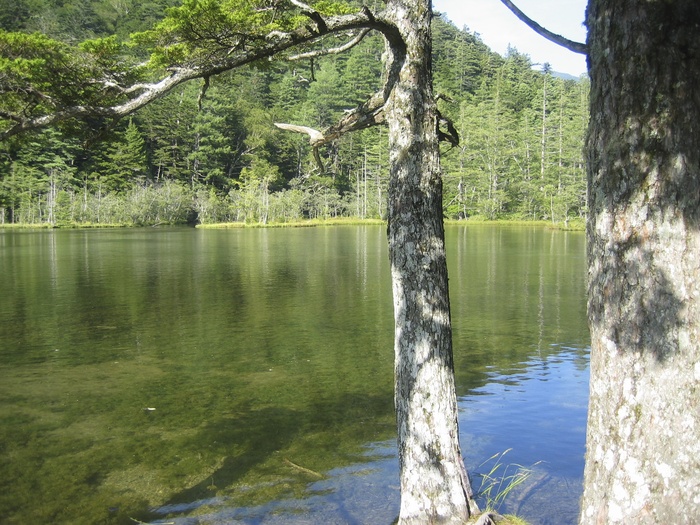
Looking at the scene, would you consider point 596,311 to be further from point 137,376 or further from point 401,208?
point 137,376

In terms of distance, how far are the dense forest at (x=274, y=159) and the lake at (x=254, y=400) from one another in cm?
2984

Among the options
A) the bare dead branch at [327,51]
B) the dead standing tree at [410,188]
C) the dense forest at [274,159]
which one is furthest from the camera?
the dense forest at [274,159]

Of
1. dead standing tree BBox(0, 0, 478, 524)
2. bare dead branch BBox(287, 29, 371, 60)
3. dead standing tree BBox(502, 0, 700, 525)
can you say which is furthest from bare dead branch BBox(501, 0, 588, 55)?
bare dead branch BBox(287, 29, 371, 60)

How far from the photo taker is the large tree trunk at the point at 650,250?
5.85 ft

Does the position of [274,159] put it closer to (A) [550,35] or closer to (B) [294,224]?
(B) [294,224]

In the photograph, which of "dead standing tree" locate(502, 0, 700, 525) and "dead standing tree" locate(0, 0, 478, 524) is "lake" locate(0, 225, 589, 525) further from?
"dead standing tree" locate(502, 0, 700, 525)

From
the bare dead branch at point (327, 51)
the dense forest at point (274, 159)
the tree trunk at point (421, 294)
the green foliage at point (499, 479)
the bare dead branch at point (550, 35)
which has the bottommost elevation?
the green foliage at point (499, 479)

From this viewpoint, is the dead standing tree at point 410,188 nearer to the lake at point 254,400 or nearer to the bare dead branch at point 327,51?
the bare dead branch at point 327,51

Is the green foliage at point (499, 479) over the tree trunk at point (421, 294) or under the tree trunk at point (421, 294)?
under

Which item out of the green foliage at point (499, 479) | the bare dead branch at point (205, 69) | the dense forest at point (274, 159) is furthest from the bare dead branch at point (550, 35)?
the dense forest at point (274, 159)

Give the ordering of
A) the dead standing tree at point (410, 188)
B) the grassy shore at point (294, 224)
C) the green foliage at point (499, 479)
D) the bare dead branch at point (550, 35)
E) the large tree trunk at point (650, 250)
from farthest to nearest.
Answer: the grassy shore at point (294, 224) → the green foliage at point (499, 479) → the dead standing tree at point (410, 188) → the bare dead branch at point (550, 35) → the large tree trunk at point (650, 250)

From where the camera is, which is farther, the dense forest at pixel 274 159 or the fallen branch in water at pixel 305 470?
the dense forest at pixel 274 159

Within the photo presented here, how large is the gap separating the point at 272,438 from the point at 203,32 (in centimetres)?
347

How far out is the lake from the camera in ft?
14.8
